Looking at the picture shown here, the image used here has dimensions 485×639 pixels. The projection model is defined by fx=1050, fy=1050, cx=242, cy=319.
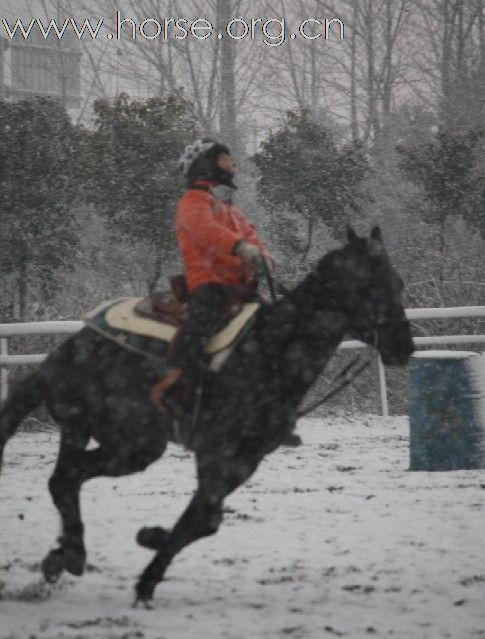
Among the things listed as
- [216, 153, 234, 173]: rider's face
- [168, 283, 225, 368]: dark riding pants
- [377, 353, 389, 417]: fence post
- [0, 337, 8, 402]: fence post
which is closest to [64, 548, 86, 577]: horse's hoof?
[168, 283, 225, 368]: dark riding pants

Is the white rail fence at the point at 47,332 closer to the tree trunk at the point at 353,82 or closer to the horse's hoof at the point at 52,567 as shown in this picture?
the horse's hoof at the point at 52,567

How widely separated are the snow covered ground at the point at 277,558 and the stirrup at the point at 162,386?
978 millimetres

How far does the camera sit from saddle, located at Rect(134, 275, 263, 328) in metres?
5.46

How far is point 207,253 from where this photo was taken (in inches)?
216

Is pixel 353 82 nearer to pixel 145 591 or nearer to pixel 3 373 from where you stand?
pixel 3 373

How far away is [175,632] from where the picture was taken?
460 centimetres

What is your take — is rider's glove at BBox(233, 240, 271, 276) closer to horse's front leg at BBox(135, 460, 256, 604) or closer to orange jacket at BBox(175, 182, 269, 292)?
orange jacket at BBox(175, 182, 269, 292)

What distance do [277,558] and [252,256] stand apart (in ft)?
6.30

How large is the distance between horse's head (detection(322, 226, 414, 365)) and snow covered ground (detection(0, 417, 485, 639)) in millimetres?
1264

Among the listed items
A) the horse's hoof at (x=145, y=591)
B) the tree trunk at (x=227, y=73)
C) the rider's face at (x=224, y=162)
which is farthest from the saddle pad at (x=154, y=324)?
the tree trunk at (x=227, y=73)

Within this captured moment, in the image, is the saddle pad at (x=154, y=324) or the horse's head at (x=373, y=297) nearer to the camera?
the saddle pad at (x=154, y=324)

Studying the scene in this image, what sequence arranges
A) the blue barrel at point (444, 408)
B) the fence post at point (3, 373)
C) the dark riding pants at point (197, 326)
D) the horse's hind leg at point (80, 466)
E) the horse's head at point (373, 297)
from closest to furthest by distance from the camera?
the dark riding pants at point (197, 326), the horse's head at point (373, 297), the horse's hind leg at point (80, 466), the blue barrel at point (444, 408), the fence post at point (3, 373)

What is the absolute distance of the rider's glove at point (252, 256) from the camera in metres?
5.31

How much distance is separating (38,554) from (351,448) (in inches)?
203
